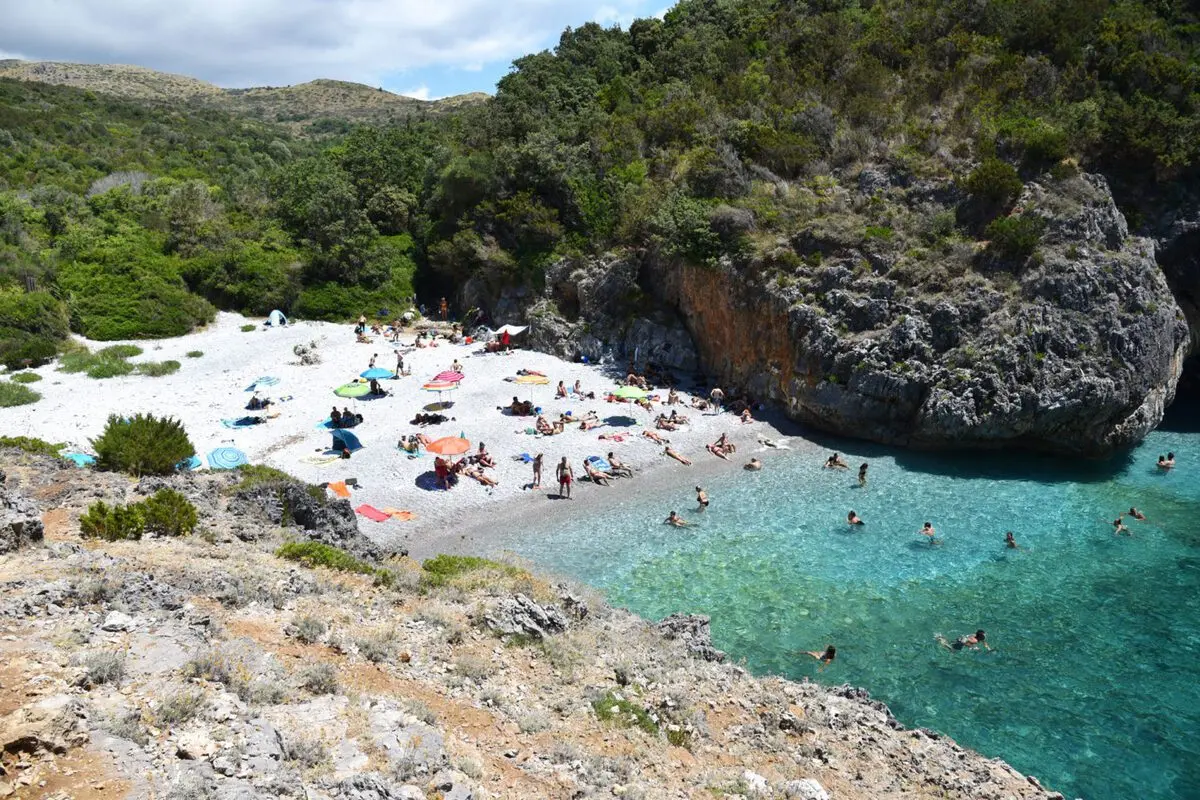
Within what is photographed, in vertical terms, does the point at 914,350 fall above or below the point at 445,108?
below

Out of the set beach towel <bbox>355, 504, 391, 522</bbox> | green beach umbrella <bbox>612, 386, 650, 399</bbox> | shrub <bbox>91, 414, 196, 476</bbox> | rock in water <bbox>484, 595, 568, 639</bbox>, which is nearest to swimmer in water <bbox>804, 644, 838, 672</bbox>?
rock in water <bbox>484, 595, 568, 639</bbox>

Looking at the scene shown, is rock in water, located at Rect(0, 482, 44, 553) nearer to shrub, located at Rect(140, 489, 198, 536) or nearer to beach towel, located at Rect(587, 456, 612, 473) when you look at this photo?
shrub, located at Rect(140, 489, 198, 536)

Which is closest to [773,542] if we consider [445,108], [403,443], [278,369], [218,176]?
[403,443]

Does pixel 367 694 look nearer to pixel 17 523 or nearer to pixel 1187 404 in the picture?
pixel 17 523

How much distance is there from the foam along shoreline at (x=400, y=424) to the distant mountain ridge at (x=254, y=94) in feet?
318

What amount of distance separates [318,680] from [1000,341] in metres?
24.5

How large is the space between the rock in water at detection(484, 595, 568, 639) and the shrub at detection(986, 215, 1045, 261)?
74.8ft

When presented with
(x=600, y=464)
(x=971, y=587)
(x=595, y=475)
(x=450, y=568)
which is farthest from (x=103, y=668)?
(x=971, y=587)

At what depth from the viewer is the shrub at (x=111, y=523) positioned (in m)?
12.6

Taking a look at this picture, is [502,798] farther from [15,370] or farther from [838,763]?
[15,370]

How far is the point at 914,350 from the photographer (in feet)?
84.9

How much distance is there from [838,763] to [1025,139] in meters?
27.6

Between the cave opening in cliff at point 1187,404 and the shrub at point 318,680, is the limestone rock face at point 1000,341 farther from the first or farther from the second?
the shrub at point 318,680

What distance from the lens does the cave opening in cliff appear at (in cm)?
2831
